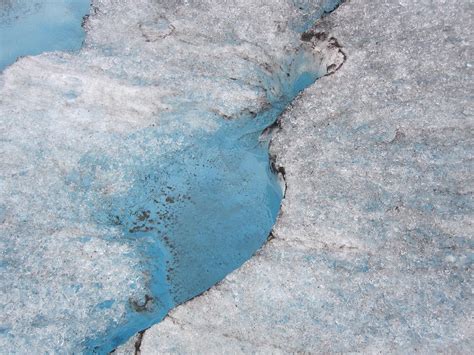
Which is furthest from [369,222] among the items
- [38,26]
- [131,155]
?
[38,26]

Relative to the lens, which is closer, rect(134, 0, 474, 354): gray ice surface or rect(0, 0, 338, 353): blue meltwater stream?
rect(134, 0, 474, 354): gray ice surface

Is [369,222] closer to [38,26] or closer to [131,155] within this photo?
[131,155]

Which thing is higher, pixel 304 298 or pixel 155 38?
pixel 155 38

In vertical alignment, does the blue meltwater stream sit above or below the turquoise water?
below

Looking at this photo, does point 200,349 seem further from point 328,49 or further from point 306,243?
point 328,49

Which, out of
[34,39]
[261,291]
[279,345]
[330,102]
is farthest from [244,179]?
[34,39]

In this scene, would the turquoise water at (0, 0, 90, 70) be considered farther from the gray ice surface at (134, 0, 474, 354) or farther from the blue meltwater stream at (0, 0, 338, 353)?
the gray ice surface at (134, 0, 474, 354)

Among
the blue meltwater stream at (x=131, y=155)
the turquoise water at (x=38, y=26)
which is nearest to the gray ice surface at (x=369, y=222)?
the blue meltwater stream at (x=131, y=155)

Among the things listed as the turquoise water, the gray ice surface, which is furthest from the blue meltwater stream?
the gray ice surface
